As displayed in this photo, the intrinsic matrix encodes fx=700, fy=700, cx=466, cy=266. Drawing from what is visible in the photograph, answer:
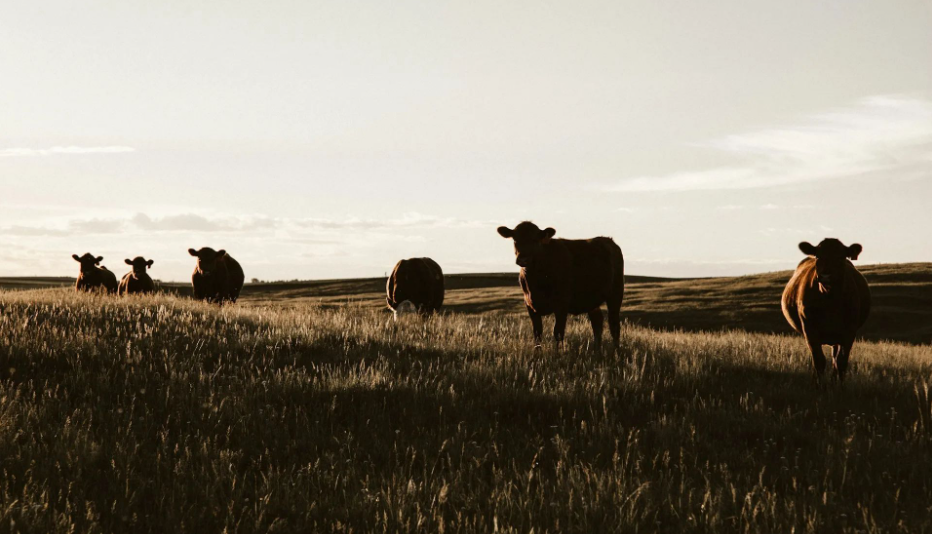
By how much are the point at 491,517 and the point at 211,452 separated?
262 cm

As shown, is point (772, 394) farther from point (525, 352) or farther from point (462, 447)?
point (462, 447)

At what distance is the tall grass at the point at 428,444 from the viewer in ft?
15.7

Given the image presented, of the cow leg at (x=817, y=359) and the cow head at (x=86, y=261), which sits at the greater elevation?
the cow head at (x=86, y=261)

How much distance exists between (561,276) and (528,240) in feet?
3.72

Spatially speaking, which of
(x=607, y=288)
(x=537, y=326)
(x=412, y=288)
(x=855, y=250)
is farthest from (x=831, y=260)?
(x=412, y=288)

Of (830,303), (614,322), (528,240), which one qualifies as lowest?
(614,322)

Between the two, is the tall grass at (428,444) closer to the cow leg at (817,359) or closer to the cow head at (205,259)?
the cow leg at (817,359)

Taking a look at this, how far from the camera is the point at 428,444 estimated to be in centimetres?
623

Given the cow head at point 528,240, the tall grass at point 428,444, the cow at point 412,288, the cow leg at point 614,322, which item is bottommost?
the tall grass at point 428,444

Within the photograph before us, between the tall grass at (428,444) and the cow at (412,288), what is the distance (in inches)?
369

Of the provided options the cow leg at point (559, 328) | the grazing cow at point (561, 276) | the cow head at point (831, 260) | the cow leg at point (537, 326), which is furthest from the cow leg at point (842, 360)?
the cow leg at point (537, 326)

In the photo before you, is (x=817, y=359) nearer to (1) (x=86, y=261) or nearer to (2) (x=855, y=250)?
(2) (x=855, y=250)

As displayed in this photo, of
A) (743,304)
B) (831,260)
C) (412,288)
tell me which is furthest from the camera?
(743,304)

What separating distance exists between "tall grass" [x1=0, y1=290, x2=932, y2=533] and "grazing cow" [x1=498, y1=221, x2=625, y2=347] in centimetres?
268
